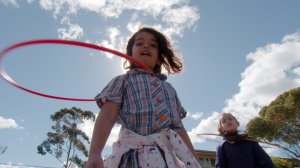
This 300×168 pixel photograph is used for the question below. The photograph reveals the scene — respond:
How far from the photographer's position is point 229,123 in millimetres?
4930

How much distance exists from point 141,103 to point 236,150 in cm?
276

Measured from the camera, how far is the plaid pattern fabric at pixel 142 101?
228 cm

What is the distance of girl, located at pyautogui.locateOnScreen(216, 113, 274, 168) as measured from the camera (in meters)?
4.54

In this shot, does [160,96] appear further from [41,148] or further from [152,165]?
[41,148]

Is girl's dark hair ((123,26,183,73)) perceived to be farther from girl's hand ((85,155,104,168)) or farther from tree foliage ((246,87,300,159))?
tree foliage ((246,87,300,159))

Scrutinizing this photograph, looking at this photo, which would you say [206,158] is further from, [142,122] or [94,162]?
[94,162]

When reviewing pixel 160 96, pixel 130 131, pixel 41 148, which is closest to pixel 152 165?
pixel 130 131

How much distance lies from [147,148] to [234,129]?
3.03 meters

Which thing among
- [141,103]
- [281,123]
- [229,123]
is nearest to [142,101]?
[141,103]

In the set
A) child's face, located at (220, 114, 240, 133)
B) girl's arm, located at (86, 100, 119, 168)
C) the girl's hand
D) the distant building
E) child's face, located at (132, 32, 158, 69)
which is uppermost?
the distant building

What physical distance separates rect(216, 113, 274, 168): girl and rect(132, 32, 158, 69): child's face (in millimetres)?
2332

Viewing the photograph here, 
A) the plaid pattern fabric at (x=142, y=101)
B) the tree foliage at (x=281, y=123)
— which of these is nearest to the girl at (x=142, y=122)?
the plaid pattern fabric at (x=142, y=101)

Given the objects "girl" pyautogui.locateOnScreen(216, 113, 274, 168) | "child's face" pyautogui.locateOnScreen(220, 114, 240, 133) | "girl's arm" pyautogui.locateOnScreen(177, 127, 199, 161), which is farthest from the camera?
"child's face" pyautogui.locateOnScreen(220, 114, 240, 133)

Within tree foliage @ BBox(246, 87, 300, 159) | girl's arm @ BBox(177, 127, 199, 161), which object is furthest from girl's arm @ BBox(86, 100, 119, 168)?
tree foliage @ BBox(246, 87, 300, 159)
